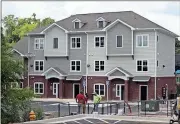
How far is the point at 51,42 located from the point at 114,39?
28.7 feet

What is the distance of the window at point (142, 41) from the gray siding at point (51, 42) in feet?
31.1

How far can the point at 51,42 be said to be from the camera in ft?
177

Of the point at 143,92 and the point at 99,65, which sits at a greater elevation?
the point at 99,65

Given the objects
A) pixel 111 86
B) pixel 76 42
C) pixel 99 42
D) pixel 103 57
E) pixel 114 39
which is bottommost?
pixel 111 86

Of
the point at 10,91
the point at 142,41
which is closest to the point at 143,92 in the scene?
the point at 142,41

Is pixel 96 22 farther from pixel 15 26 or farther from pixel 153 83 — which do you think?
pixel 15 26

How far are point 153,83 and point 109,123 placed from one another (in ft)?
80.3

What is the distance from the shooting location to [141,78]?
48.2 m

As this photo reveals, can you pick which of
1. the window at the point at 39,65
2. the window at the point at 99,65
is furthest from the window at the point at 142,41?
the window at the point at 39,65

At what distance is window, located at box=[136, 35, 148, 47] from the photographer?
48531mm

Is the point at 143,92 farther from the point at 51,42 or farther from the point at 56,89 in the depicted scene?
the point at 51,42

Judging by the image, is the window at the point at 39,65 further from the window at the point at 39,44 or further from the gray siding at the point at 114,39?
the gray siding at the point at 114,39

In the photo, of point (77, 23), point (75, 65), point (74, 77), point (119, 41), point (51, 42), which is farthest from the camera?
point (51, 42)

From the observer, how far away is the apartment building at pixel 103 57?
4862cm
